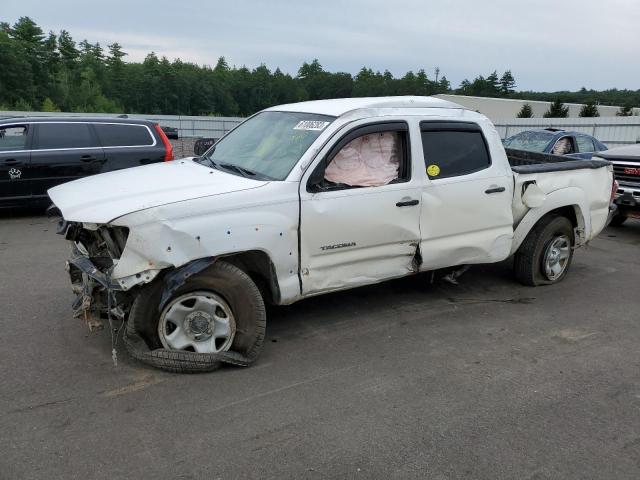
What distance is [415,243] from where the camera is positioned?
4660mm

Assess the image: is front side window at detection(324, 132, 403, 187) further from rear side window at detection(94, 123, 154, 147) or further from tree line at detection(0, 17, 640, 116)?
tree line at detection(0, 17, 640, 116)

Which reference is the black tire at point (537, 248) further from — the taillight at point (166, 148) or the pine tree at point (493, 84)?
the pine tree at point (493, 84)

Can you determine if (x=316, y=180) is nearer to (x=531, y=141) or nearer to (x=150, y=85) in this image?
(x=531, y=141)

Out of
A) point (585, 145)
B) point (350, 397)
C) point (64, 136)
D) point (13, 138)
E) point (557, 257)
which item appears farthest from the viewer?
point (585, 145)

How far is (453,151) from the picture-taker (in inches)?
192

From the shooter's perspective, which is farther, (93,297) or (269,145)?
(269,145)

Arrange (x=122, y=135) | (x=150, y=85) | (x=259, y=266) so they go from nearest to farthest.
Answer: (x=259, y=266), (x=122, y=135), (x=150, y=85)

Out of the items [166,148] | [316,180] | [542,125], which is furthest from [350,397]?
[542,125]

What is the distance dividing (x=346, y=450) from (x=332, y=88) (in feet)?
247

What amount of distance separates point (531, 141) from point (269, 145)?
29.4ft

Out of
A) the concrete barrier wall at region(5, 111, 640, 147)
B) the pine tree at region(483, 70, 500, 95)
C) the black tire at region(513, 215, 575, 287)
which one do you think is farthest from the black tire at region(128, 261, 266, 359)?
the pine tree at region(483, 70, 500, 95)

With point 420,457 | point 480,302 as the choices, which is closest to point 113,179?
point 420,457

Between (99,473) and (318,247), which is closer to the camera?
(99,473)

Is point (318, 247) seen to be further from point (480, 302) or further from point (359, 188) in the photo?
point (480, 302)
